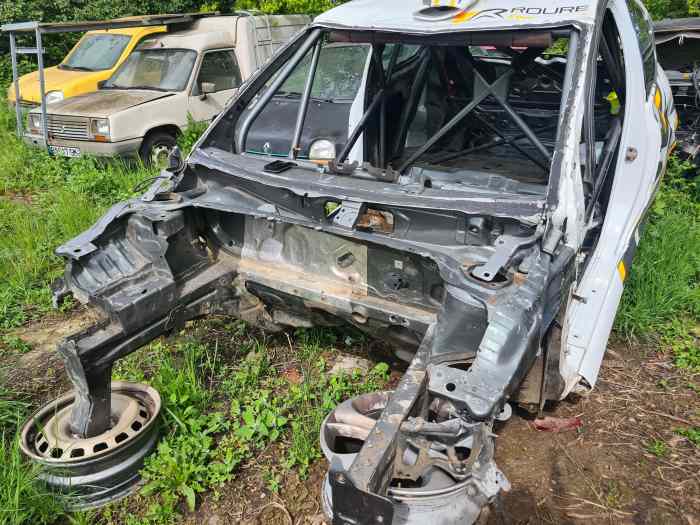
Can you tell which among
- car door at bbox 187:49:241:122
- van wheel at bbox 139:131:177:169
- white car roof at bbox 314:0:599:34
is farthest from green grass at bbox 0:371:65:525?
car door at bbox 187:49:241:122

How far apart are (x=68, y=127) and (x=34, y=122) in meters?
0.78

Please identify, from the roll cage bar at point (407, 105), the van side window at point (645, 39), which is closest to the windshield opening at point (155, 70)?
the roll cage bar at point (407, 105)

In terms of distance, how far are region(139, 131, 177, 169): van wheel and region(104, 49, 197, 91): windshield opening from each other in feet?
2.22

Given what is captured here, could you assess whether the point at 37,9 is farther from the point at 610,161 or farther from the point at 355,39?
the point at 610,161

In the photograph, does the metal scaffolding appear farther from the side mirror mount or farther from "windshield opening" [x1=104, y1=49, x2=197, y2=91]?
the side mirror mount

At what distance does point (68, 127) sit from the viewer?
7.05 metres

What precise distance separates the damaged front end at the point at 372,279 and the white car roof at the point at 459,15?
0.07 m

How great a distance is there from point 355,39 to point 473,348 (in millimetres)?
1862

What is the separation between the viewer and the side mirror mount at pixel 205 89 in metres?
7.43

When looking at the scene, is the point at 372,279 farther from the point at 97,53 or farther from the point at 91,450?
the point at 97,53

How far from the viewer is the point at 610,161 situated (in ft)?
11.6

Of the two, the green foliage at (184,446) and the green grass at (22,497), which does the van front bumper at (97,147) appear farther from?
the green grass at (22,497)

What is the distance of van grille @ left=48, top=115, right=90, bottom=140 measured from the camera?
6.92 meters

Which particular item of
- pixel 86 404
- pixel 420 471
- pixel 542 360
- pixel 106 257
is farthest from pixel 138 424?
pixel 542 360
